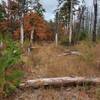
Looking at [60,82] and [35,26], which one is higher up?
[35,26]

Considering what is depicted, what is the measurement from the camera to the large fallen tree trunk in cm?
A: 714

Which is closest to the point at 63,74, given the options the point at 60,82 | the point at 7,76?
the point at 60,82

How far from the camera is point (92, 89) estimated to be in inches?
278

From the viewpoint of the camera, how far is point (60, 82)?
7273 millimetres

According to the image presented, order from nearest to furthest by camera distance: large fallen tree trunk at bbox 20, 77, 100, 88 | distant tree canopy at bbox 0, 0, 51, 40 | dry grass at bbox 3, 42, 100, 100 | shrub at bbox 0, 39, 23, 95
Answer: shrub at bbox 0, 39, 23, 95, dry grass at bbox 3, 42, 100, 100, large fallen tree trunk at bbox 20, 77, 100, 88, distant tree canopy at bbox 0, 0, 51, 40

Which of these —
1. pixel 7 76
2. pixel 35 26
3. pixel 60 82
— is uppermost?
pixel 35 26

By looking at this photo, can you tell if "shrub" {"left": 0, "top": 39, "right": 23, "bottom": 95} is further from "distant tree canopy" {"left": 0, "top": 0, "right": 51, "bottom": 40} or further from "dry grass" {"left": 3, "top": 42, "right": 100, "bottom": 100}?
"distant tree canopy" {"left": 0, "top": 0, "right": 51, "bottom": 40}

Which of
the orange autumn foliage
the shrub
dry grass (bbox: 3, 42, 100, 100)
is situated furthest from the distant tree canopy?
the shrub

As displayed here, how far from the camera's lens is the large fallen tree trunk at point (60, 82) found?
7.14 metres

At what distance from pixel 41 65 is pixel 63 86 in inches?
119

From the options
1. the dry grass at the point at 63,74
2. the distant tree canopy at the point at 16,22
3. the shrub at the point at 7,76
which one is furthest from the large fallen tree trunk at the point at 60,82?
the distant tree canopy at the point at 16,22

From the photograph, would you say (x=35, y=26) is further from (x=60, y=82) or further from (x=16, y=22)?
(x=60, y=82)

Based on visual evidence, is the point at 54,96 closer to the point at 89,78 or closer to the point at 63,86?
the point at 63,86

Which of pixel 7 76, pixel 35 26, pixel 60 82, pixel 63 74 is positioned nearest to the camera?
pixel 7 76
